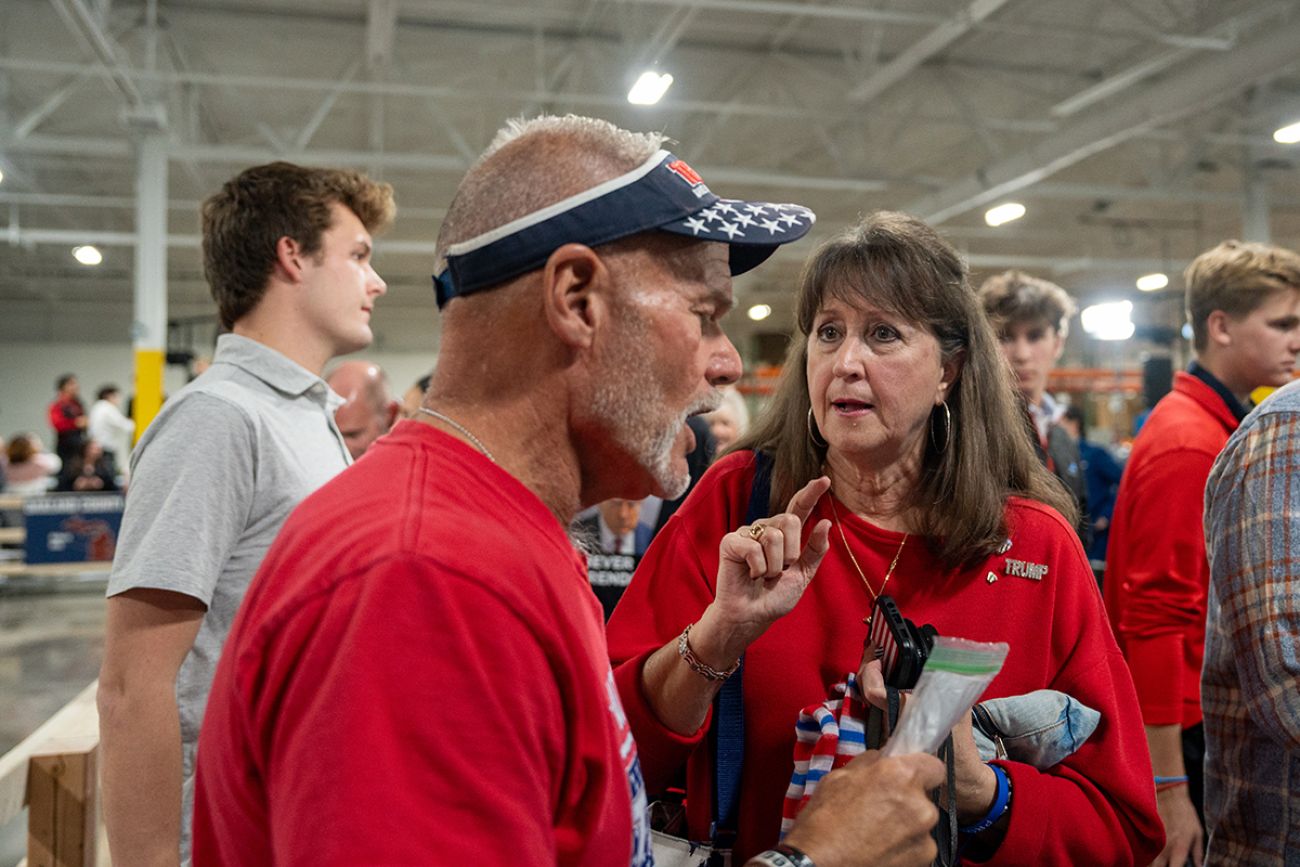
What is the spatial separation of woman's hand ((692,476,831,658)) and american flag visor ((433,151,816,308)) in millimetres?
464

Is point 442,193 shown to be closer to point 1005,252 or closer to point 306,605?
point 1005,252

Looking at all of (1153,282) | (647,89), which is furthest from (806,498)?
(1153,282)

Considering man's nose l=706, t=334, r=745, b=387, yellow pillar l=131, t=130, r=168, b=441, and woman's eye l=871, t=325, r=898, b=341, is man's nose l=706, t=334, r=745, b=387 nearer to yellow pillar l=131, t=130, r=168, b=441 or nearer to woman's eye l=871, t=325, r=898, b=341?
woman's eye l=871, t=325, r=898, b=341

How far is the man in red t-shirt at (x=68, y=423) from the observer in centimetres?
1188

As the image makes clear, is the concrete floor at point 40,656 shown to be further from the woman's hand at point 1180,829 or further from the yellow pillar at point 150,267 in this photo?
the woman's hand at point 1180,829

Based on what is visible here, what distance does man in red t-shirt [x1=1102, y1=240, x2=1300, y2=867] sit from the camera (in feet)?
8.64

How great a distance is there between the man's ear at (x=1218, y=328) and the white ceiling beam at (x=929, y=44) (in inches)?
233

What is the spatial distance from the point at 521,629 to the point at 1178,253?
860 inches

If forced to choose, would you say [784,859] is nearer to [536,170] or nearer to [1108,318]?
[536,170]

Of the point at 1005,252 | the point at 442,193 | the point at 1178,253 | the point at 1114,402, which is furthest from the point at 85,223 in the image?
the point at 1178,253

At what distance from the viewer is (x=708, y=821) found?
166 cm

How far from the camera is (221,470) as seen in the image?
5.81 ft

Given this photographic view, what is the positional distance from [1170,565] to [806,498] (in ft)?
5.51

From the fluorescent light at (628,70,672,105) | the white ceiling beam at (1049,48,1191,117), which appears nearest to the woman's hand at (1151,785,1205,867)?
the fluorescent light at (628,70,672,105)
